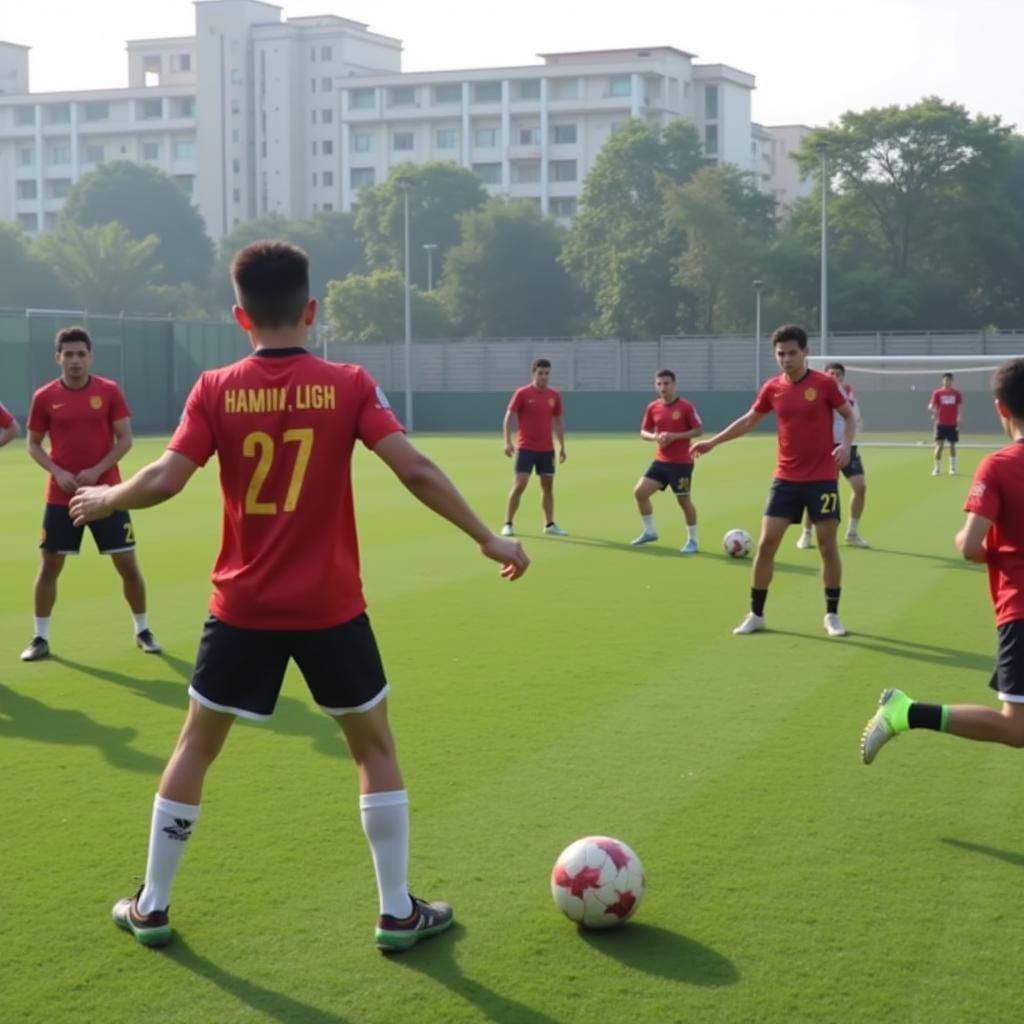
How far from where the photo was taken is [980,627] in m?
11.6

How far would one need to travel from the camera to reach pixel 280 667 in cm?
504

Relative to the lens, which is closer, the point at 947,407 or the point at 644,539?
the point at 644,539

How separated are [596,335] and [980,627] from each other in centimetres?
7215

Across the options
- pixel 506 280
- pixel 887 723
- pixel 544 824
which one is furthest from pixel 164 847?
pixel 506 280

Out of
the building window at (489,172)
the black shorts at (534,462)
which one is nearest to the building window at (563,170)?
the building window at (489,172)

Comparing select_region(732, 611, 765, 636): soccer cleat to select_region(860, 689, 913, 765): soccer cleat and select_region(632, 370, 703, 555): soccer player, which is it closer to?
select_region(860, 689, 913, 765): soccer cleat

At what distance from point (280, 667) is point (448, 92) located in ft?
380

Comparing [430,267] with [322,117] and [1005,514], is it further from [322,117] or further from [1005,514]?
[1005,514]

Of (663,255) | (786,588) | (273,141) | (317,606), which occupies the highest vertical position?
(273,141)

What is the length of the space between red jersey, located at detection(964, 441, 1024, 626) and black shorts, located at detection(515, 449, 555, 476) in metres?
13.0

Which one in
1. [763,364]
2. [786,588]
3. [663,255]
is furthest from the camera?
[663,255]

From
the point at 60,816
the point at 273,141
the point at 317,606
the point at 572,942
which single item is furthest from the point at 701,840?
the point at 273,141

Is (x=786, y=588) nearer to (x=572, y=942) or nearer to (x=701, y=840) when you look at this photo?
(x=701, y=840)

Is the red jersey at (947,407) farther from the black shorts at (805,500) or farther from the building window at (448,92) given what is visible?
the building window at (448,92)
